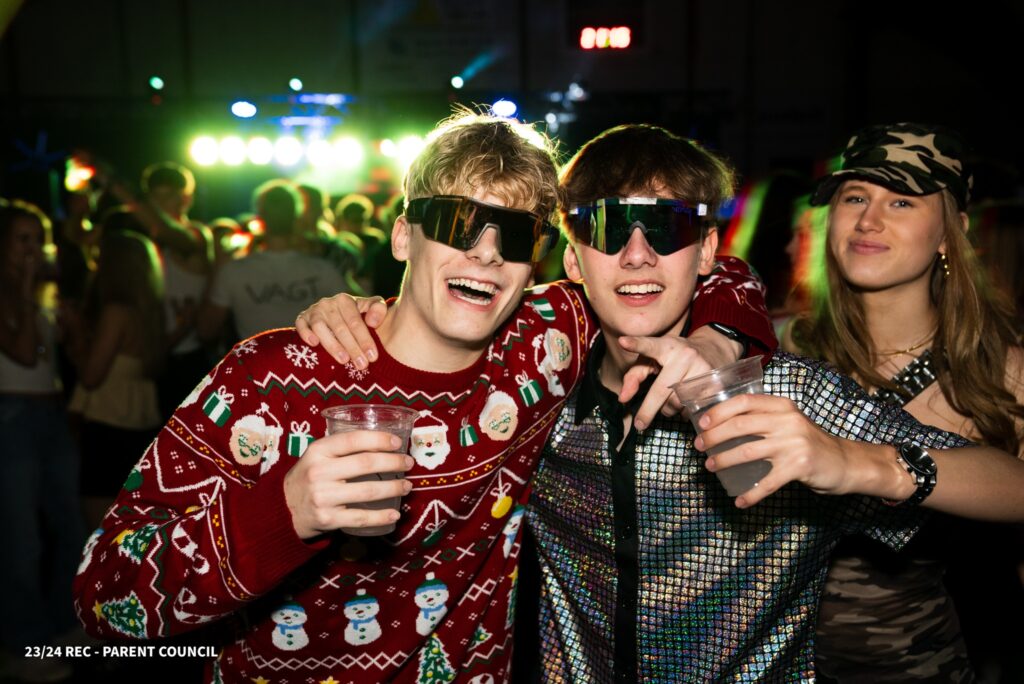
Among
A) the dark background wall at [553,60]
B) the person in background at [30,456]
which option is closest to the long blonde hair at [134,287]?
the person in background at [30,456]

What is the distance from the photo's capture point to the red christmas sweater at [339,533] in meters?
1.66

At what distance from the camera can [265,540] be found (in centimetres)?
156

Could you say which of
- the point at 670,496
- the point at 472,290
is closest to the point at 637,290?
the point at 472,290

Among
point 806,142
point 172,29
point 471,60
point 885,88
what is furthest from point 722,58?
point 172,29

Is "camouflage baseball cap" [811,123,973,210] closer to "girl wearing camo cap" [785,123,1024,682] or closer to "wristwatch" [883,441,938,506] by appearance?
"girl wearing camo cap" [785,123,1024,682]

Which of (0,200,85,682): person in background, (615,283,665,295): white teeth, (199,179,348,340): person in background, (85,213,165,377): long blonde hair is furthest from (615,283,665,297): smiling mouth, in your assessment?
(0,200,85,682): person in background

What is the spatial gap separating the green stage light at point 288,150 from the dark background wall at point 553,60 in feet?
1.20

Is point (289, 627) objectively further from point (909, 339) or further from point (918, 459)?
point (909, 339)

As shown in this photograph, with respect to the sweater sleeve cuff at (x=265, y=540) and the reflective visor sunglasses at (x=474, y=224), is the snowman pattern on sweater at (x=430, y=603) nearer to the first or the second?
the sweater sleeve cuff at (x=265, y=540)

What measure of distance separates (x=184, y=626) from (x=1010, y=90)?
1621 centimetres

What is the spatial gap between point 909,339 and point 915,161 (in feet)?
1.88

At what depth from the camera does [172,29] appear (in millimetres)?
14398

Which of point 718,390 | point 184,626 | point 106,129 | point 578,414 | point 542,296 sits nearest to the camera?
point 718,390

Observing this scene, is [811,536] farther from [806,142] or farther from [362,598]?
[806,142]
